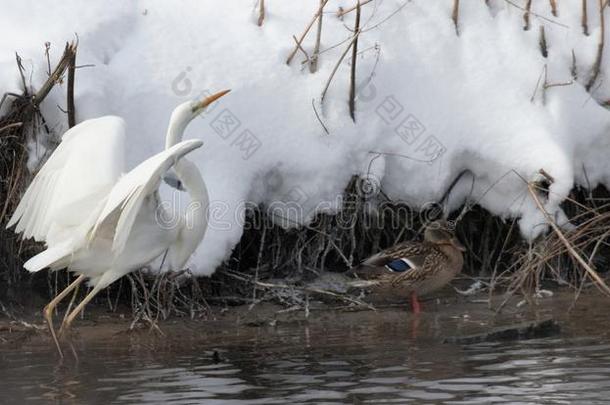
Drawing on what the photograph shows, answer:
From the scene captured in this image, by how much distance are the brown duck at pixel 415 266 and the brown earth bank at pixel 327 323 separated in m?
0.17

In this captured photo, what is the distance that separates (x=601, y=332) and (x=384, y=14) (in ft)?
11.3

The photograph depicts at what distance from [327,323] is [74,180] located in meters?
1.92

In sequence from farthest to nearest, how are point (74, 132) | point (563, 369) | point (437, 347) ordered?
point (74, 132) → point (437, 347) → point (563, 369)

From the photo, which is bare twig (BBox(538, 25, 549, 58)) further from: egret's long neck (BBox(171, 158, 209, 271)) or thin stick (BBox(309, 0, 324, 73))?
egret's long neck (BBox(171, 158, 209, 271))

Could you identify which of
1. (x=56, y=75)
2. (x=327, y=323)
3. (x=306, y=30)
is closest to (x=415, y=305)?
(x=327, y=323)

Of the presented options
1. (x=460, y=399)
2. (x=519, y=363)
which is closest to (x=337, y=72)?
(x=519, y=363)

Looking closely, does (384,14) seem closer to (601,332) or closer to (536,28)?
(536,28)

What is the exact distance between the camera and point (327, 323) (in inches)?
328

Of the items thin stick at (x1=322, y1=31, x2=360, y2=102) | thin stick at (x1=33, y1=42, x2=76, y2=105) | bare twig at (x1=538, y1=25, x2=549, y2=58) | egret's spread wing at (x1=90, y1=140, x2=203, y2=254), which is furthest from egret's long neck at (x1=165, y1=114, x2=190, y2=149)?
bare twig at (x1=538, y1=25, x2=549, y2=58)

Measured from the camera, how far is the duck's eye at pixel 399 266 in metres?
8.62

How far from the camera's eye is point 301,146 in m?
9.05

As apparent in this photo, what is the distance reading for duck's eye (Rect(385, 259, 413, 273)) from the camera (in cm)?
862

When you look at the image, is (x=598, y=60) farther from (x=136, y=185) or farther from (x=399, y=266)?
(x=136, y=185)

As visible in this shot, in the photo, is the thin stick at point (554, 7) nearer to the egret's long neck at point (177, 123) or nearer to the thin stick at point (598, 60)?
the thin stick at point (598, 60)
